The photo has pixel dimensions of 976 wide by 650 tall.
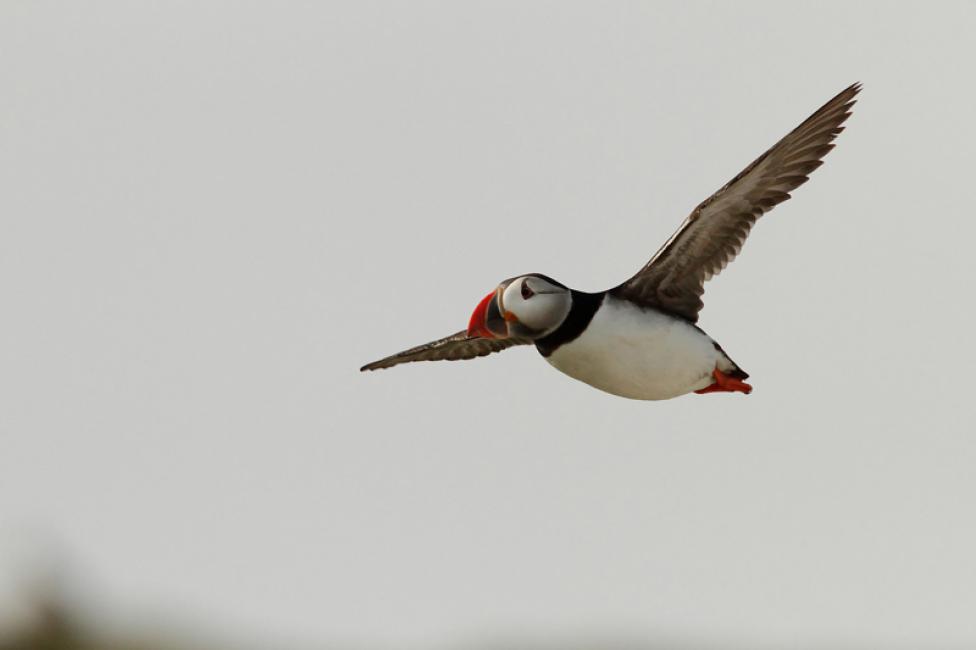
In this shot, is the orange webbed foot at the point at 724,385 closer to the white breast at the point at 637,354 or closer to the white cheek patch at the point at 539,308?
the white breast at the point at 637,354

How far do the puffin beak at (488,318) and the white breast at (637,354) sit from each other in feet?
1.33

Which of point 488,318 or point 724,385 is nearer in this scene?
point 488,318

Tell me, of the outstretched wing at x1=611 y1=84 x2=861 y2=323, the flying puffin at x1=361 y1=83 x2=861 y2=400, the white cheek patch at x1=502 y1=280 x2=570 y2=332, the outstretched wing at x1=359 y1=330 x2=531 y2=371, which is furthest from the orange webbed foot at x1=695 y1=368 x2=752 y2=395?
the outstretched wing at x1=359 y1=330 x2=531 y2=371

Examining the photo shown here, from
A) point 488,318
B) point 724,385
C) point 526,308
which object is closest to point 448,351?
point 488,318

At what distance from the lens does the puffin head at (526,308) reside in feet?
31.1

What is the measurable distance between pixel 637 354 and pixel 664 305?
2.21 feet

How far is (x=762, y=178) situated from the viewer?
9703mm

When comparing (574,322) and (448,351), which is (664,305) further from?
(448,351)

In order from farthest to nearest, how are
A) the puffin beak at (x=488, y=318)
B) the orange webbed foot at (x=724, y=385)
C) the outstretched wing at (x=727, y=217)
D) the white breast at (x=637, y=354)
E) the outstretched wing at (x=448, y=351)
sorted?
the outstretched wing at (x=448, y=351)
the orange webbed foot at (x=724, y=385)
the puffin beak at (x=488, y=318)
the outstretched wing at (x=727, y=217)
the white breast at (x=637, y=354)

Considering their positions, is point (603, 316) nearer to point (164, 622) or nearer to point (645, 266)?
point (645, 266)

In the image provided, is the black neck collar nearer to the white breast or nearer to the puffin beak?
the white breast

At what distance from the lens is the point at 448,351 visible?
11672mm

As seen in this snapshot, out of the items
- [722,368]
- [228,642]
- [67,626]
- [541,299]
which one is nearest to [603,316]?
[541,299]

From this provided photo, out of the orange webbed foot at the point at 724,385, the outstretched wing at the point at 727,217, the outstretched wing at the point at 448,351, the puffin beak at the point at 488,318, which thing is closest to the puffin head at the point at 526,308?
the puffin beak at the point at 488,318
